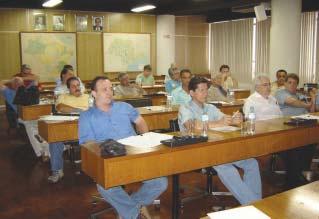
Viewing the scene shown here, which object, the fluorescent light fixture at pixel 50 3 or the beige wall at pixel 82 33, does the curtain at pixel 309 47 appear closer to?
the beige wall at pixel 82 33

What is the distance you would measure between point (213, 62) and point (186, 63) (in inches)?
39.1

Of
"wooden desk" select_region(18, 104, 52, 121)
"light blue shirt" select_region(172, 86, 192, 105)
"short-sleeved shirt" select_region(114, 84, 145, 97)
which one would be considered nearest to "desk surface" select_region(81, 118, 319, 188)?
"light blue shirt" select_region(172, 86, 192, 105)

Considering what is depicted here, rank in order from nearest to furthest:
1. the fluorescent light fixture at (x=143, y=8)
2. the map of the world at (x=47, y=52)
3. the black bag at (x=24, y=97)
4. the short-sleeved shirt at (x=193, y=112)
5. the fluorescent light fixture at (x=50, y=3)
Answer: the short-sleeved shirt at (x=193, y=112)
the black bag at (x=24, y=97)
the fluorescent light fixture at (x=50, y=3)
the fluorescent light fixture at (x=143, y=8)
the map of the world at (x=47, y=52)

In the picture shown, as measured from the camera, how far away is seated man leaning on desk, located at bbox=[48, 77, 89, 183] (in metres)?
4.63

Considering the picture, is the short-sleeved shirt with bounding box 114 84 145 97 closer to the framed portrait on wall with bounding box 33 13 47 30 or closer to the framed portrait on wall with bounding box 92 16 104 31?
the framed portrait on wall with bounding box 33 13 47 30

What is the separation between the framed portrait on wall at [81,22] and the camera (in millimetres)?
11484

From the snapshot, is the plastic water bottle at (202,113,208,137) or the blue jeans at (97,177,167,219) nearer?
the blue jeans at (97,177,167,219)

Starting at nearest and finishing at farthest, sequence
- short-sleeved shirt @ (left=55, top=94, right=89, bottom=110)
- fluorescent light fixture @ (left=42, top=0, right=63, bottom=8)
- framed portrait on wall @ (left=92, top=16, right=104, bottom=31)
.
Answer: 1. short-sleeved shirt @ (left=55, top=94, right=89, bottom=110)
2. fluorescent light fixture @ (left=42, top=0, right=63, bottom=8)
3. framed portrait on wall @ (left=92, top=16, right=104, bottom=31)

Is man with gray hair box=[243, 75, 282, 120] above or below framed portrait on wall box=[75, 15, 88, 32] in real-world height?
below

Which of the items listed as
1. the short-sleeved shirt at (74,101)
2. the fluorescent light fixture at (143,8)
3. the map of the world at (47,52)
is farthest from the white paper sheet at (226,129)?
the map of the world at (47,52)

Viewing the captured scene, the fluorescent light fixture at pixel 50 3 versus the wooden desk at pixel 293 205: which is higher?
the fluorescent light fixture at pixel 50 3

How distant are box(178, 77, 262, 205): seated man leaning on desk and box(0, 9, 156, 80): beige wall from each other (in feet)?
27.5

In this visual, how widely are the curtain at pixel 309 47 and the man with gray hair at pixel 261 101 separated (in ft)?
22.0

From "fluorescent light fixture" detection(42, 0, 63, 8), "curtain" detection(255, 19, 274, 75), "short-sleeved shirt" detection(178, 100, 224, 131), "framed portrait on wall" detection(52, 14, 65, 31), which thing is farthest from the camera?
"curtain" detection(255, 19, 274, 75)
